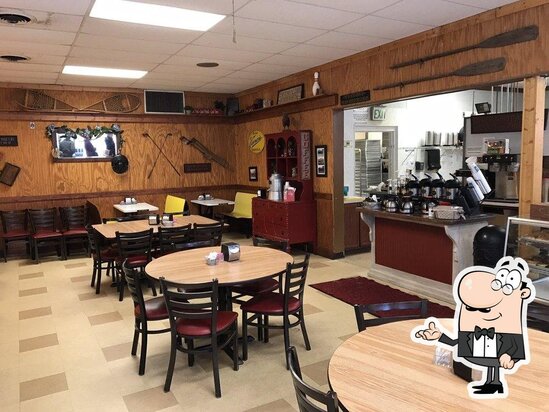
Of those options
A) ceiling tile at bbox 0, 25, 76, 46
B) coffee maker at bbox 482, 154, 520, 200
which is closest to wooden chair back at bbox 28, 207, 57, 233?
ceiling tile at bbox 0, 25, 76, 46

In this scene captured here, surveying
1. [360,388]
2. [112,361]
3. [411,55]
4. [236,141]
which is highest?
[411,55]

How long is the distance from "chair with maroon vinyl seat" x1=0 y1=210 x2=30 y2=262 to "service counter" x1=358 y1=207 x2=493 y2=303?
561 centimetres

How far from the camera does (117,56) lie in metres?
5.55

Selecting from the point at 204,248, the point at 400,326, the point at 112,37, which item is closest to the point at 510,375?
the point at 400,326

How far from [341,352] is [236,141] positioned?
7.79 metres

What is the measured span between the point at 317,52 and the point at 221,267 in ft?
11.4

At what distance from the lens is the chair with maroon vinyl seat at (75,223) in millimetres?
7234

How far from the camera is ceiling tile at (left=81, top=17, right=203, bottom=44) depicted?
423cm

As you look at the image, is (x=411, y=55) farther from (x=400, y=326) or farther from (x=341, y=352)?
(x=341, y=352)

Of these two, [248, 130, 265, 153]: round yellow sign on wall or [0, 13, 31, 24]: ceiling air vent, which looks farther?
[248, 130, 265, 153]: round yellow sign on wall

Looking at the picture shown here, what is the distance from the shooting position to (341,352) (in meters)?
1.90

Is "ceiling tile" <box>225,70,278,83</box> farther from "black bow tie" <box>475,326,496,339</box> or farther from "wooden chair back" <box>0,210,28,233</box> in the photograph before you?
"black bow tie" <box>475,326,496,339</box>

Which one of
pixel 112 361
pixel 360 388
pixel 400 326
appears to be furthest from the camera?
pixel 112 361

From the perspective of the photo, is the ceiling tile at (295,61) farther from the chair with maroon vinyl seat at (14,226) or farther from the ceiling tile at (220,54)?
the chair with maroon vinyl seat at (14,226)
